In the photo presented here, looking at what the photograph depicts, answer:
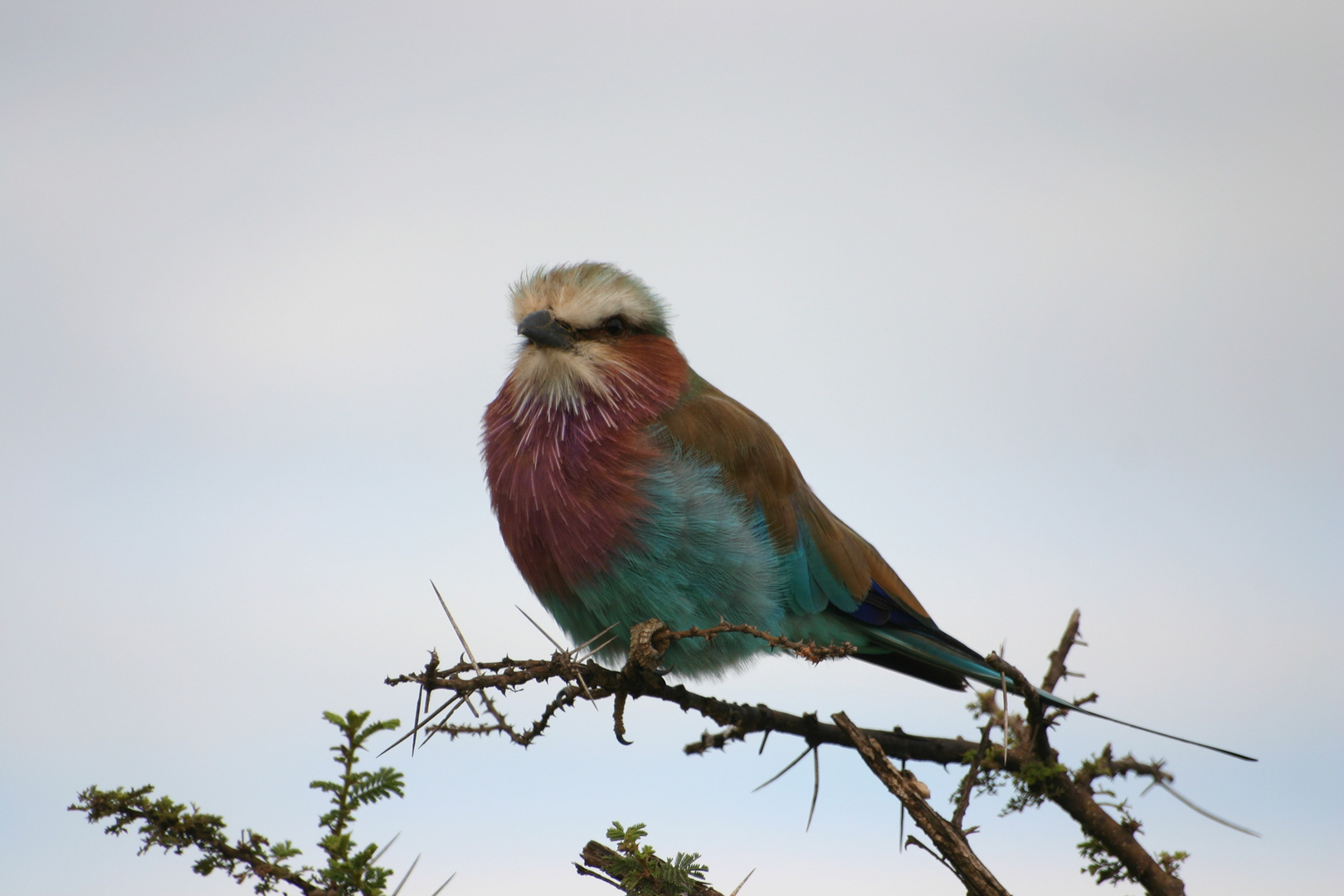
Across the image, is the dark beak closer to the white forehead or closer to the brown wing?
the white forehead

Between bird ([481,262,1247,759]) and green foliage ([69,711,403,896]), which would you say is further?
bird ([481,262,1247,759])

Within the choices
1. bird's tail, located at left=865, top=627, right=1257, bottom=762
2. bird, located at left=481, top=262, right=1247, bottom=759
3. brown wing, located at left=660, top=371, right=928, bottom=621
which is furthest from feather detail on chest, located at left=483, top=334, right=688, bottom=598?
bird's tail, located at left=865, top=627, right=1257, bottom=762

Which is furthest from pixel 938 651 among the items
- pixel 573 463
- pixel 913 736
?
pixel 573 463

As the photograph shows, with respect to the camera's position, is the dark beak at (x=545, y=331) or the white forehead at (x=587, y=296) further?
the white forehead at (x=587, y=296)

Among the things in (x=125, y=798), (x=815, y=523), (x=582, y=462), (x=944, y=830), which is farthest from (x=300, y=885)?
(x=815, y=523)

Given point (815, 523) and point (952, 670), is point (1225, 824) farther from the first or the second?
point (815, 523)

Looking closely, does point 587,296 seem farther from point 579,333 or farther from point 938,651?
point 938,651

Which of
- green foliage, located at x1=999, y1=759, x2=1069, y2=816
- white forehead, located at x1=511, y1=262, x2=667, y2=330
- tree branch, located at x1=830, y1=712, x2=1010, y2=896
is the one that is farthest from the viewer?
white forehead, located at x1=511, y1=262, x2=667, y2=330

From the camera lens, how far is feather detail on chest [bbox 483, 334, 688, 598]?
373cm

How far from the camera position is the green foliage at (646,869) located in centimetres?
252

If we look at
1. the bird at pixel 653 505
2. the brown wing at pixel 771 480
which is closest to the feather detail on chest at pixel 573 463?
the bird at pixel 653 505

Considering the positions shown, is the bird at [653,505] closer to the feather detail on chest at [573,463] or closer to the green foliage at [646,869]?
the feather detail on chest at [573,463]

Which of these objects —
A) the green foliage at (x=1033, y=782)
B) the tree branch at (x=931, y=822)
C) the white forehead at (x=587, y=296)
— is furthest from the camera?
the white forehead at (x=587, y=296)

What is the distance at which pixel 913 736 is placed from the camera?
11.8 feet
